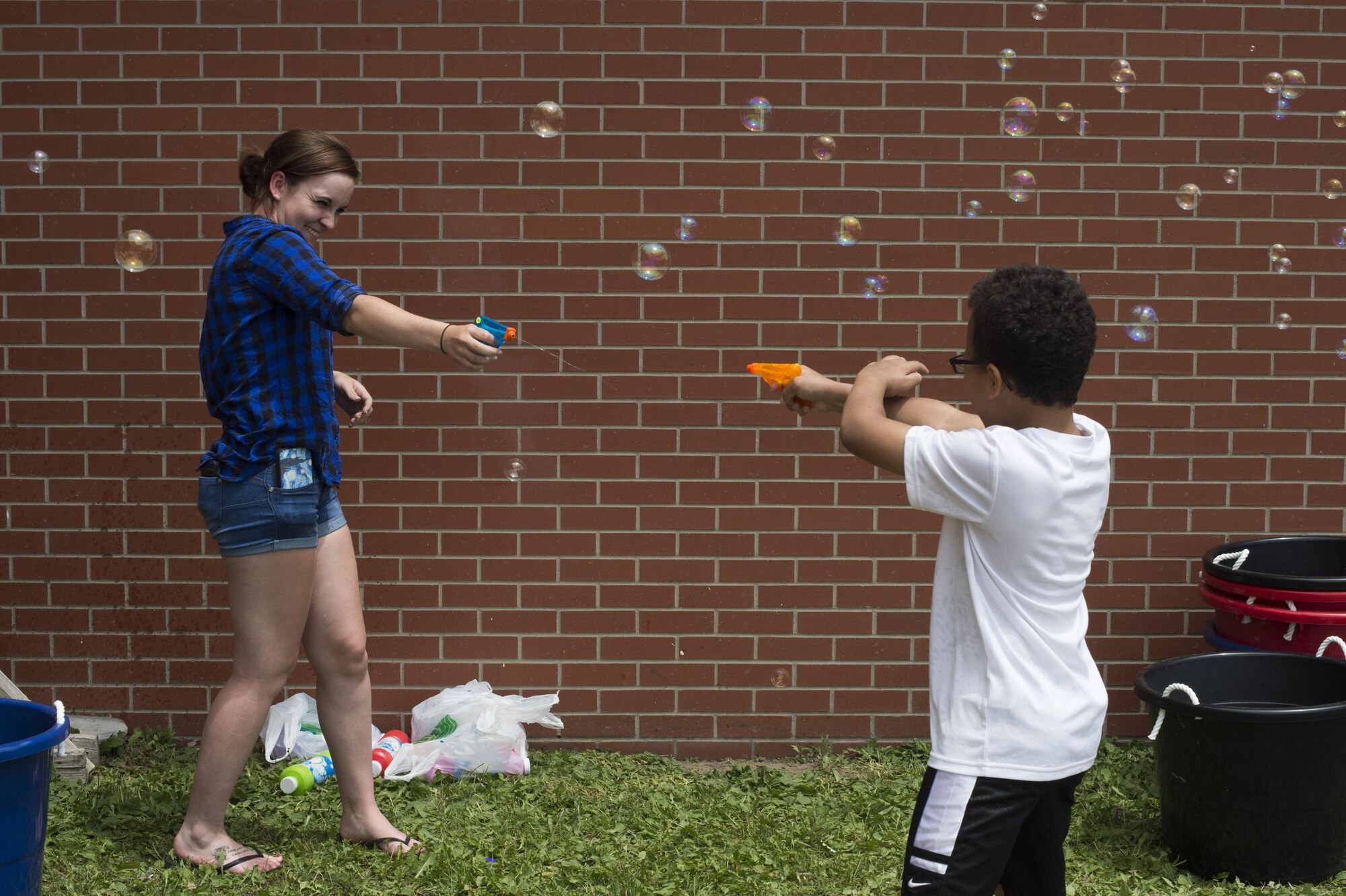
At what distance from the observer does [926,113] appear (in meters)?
4.43

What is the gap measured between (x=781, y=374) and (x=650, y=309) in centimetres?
196

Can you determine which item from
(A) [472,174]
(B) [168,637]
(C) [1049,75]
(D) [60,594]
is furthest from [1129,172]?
(D) [60,594]

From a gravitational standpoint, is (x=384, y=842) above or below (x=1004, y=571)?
below

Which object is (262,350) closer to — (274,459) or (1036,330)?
(274,459)

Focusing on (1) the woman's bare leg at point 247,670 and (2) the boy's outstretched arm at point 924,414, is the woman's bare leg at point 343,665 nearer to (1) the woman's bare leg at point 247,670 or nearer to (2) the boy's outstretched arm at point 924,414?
(1) the woman's bare leg at point 247,670

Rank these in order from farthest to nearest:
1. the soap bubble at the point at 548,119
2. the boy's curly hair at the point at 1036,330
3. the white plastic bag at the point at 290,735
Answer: the soap bubble at the point at 548,119 → the white plastic bag at the point at 290,735 → the boy's curly hair at the point at 1036,330

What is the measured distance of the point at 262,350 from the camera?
10.4ft

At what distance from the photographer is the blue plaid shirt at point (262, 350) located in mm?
3088

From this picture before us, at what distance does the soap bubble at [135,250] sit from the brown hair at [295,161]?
4.16ft

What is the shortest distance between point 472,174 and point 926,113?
5.40ft

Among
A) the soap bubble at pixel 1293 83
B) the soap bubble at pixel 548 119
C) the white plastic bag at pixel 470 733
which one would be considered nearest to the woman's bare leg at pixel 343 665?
the white plastic bag at pixel 470 733

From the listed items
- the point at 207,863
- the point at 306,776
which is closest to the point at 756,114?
the point at 306,776

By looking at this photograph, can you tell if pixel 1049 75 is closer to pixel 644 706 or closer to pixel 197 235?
pixel 644 706

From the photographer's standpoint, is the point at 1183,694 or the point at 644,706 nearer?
the point at 1183,694
